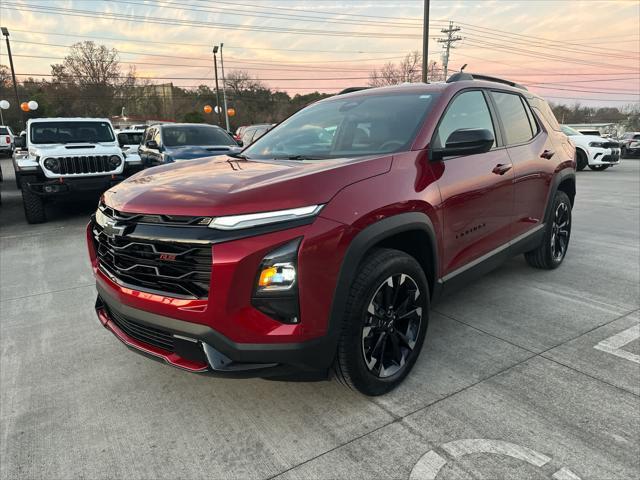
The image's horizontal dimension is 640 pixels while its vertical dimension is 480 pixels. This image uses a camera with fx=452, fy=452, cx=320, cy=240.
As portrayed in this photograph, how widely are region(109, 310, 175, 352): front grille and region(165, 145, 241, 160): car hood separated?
6486mm

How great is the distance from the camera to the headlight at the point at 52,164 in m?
7.73

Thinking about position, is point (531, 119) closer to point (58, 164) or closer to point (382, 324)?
point (382, 324)

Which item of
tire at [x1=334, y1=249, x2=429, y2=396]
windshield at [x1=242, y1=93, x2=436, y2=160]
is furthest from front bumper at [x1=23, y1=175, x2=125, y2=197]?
tire at [x1=334, y1=249, x2=429, y2=396]

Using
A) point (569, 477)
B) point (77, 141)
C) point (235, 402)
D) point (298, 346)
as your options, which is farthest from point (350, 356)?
point (77, 141)

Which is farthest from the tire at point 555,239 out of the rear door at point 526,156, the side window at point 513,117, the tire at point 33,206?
the tire at point 33,206

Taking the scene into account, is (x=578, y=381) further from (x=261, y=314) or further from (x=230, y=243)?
(x=230, y=243)

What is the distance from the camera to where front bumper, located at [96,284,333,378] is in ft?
6.70

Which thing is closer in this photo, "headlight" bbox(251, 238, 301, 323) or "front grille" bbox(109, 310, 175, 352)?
"headlight" bbox(251, 238, 301, 323)

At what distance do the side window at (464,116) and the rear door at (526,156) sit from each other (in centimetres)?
25

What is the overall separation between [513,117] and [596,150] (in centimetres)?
1408

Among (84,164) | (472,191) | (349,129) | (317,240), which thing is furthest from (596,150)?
(317,240)

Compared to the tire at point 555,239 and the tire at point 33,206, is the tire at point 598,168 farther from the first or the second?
the tire at point 33,206

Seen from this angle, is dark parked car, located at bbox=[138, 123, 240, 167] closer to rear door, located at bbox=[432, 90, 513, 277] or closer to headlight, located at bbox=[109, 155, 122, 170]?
headlight, located at bbox=[109, 155, 122, 170]

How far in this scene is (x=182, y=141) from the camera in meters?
9.88
